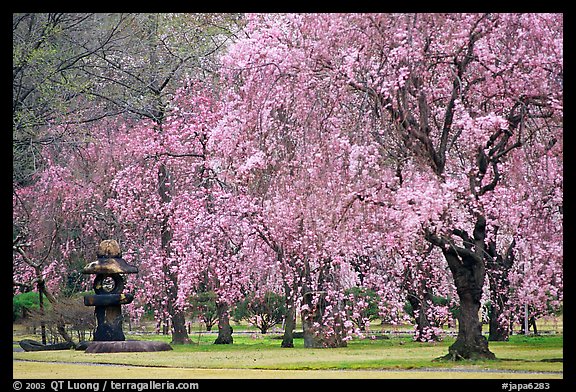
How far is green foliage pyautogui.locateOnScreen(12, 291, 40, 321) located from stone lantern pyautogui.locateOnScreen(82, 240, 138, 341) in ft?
25.4

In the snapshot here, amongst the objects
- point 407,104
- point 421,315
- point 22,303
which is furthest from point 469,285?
point 22,303

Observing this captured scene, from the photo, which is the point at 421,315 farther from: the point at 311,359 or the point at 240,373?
the point at 240,373

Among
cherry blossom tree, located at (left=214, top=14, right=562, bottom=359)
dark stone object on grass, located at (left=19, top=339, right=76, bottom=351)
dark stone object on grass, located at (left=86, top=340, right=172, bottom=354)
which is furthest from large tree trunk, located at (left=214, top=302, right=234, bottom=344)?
cherry blossom tree, located at (left=214, top=14, right=562, bottom=359)

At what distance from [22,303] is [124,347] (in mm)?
10512

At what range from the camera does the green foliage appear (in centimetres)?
2991

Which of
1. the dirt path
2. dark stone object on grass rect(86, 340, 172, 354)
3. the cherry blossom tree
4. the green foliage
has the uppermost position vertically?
the cherry blossom tree

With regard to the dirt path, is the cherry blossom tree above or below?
above

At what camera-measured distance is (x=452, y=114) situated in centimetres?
1638

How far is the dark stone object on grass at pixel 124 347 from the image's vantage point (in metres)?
21.1

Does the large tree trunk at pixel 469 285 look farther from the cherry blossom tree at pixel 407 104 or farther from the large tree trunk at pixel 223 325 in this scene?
the large tree trunk at pixel 223 325

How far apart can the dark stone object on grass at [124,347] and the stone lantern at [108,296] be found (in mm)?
707

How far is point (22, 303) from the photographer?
30359mm

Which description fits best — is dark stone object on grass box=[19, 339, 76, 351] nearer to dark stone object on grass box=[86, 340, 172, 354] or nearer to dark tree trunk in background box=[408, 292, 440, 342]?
dark stone object on grass box=[86, 340, 172, 354]

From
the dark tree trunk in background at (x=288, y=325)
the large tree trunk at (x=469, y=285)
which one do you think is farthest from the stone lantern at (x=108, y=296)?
the large tree trunk at (x=469, y=285)
